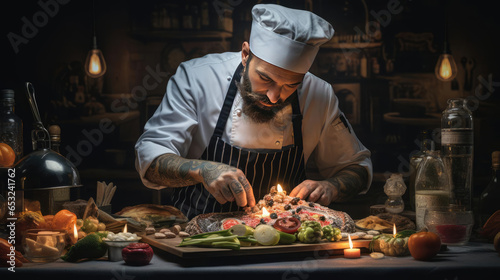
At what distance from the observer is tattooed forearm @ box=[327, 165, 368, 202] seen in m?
3.27

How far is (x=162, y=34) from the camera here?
5496mm

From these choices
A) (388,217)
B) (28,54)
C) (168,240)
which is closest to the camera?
(168,240)

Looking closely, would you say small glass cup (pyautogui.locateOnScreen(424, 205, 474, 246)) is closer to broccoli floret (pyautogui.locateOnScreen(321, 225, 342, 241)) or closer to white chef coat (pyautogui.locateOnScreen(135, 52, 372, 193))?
broccoli floret (pyautogui.locateOnScreen(321, 225, 342, 241))

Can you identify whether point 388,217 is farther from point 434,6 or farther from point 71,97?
point 71,97

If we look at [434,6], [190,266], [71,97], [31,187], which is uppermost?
[434,6]

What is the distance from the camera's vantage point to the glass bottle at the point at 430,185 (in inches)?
107

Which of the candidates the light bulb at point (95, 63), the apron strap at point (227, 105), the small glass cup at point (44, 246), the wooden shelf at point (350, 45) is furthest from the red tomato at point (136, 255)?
the wooden shelf at point (350, 45)

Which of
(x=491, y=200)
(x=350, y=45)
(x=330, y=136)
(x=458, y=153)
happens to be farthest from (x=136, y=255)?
(x=350, y=45)

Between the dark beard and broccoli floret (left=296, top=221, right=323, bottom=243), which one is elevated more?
the dark beard

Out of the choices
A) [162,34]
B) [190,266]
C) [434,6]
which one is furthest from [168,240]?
[434,6]

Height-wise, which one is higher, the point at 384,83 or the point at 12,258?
the point at 384,83

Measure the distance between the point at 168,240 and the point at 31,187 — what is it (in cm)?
66

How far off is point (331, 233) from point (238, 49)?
10.8 ft

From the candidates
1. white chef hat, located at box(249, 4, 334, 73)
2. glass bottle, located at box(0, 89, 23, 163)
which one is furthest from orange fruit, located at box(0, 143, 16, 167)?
white chef hat, located at box(249, 4, 334, 73)
